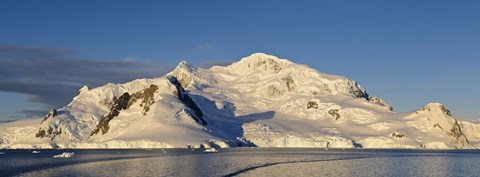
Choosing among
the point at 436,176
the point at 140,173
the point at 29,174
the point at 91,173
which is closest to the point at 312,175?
the point at 436,176

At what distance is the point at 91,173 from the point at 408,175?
173 feet

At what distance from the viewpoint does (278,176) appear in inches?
3413

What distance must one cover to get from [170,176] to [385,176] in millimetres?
34695

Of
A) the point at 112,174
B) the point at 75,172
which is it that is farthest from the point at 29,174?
the point at 112,174

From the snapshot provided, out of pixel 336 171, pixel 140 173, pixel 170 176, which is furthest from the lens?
pixel 336 171

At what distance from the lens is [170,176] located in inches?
3317

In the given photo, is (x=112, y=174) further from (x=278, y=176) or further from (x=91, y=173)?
(x=278, y=176)

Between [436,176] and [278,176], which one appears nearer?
[278,176]

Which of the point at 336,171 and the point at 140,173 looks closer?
the point at 140,173

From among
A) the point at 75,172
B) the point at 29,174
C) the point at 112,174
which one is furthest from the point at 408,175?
the point at 29,174

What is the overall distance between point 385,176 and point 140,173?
39740 millimetres

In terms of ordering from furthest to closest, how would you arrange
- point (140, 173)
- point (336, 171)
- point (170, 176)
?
point (336, 171) < point (140, 173) < point (170, 176)

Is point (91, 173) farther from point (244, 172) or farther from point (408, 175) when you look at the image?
point (408, 175)

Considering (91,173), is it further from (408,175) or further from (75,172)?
(408,175)
